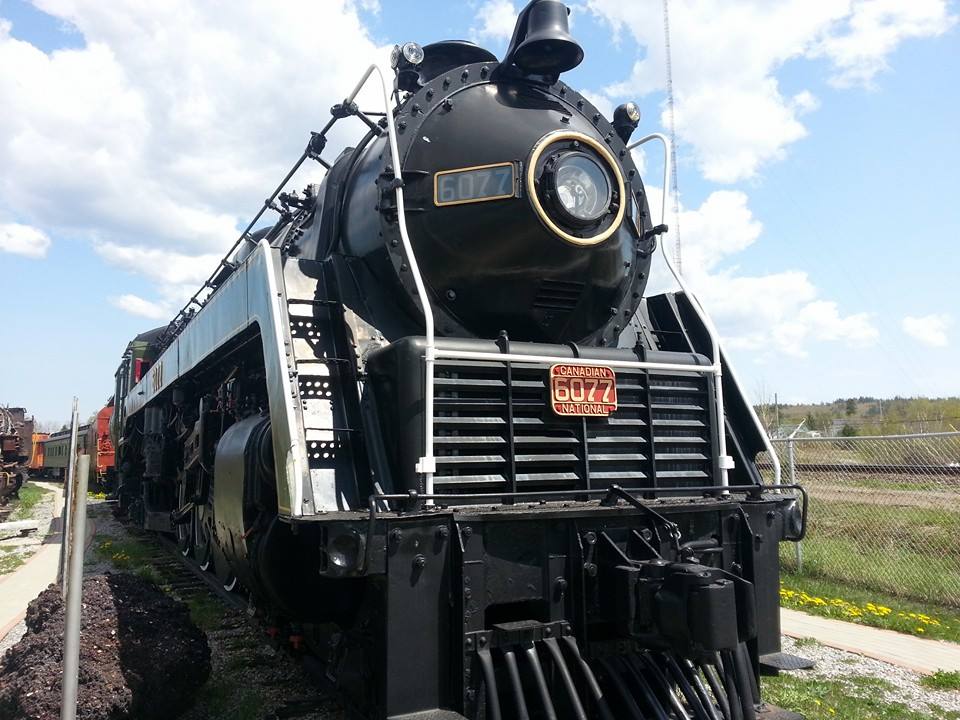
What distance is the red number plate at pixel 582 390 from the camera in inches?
143

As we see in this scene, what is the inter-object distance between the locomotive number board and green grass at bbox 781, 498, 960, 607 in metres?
6.16

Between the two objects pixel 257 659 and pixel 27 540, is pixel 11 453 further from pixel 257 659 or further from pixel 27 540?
pixel 257 659

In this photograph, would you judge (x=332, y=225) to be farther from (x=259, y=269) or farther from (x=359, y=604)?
(x=359, y=604)

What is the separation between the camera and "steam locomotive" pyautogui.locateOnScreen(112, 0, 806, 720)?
9.80 ft

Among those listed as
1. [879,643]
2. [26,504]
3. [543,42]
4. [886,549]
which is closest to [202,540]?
[543,42]

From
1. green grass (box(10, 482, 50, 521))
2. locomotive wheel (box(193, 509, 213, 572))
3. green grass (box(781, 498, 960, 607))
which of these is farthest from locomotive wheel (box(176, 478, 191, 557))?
green grass (box(10, 482, 50, 521))

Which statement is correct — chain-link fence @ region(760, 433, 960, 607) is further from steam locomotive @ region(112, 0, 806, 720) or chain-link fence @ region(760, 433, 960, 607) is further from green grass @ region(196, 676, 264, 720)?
green grass @ region(196, 676, 264, 720)

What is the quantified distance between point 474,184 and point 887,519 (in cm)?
838

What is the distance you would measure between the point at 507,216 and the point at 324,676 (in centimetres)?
261

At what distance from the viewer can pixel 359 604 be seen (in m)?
3.42

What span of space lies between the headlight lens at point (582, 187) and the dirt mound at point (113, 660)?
3.22 m

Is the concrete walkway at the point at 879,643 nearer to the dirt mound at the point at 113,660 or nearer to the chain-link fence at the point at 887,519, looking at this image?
the chain-link fence at the point at 887,519

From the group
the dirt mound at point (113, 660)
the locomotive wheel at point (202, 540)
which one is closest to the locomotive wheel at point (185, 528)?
the locomotive wheel at point (202, 540)

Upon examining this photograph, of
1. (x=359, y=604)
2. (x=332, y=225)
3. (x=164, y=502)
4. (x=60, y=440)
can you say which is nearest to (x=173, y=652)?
(x=359, y=604)
